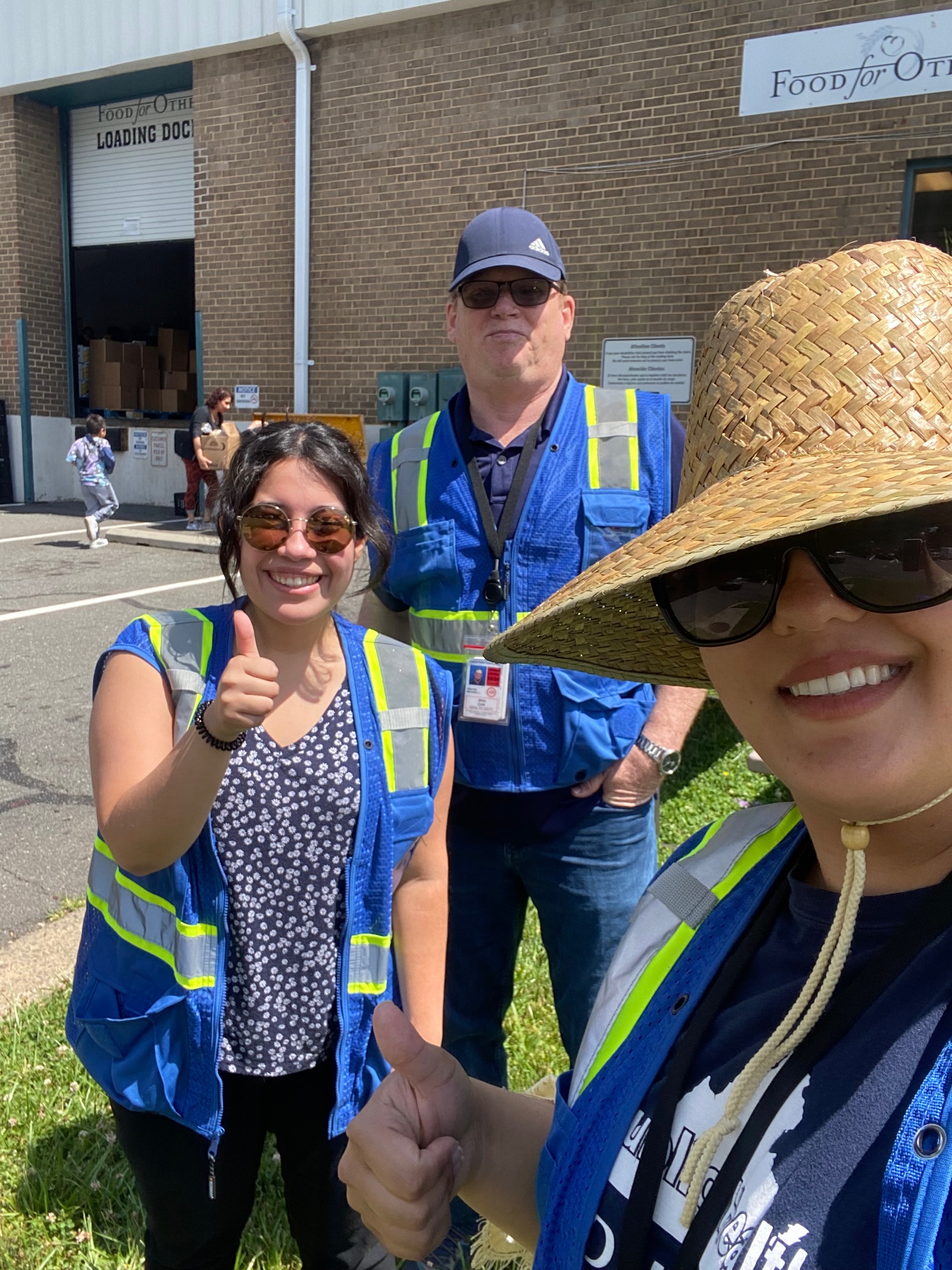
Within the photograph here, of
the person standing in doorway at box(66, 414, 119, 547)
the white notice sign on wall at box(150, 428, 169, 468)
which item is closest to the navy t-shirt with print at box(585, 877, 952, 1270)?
the person standing in doorway at box(66, 414, 119, 547)

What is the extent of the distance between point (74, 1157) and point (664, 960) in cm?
227

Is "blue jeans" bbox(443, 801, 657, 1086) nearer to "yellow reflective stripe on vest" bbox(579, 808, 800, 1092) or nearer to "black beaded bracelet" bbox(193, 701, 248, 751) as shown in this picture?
"black beaded bracelet" bbox(193, 701, 248, 751)

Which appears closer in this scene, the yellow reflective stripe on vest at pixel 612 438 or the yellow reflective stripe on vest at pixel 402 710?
the yellow reflective stripe on vest at pixel 402 710

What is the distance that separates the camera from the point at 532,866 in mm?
2469

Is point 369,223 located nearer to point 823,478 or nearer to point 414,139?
point 414,139

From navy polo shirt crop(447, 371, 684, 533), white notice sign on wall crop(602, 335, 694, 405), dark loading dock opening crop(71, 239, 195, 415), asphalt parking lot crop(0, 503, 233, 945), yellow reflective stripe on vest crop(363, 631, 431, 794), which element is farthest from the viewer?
dark loading dock opening crop(71, 239, 195, 415)

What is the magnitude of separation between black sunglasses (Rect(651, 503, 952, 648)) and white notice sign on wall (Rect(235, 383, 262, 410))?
548 inches

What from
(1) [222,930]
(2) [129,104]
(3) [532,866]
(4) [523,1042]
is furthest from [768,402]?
(2) [129,104]

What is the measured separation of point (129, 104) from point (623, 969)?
17856 mm

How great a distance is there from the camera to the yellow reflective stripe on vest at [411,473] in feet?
8.43

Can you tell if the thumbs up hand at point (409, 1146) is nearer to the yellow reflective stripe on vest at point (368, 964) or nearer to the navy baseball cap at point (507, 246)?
the yellow reflective stripe on vest at point (368, 964)

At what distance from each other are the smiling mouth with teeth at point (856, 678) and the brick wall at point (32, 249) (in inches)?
715

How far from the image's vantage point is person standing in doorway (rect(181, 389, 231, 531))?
13.8 meters

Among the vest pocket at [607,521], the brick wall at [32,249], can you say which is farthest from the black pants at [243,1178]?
the brick wall at [32,249]
